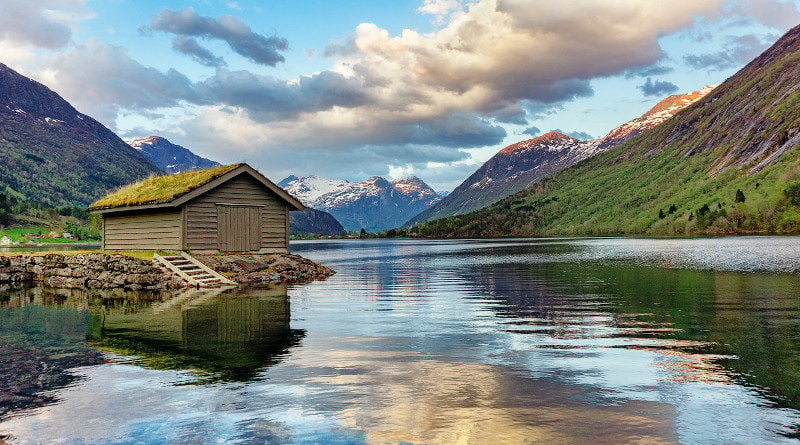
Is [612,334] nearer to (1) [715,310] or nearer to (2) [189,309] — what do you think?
(1) [715,310]

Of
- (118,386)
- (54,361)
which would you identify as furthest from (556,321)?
(54,361)

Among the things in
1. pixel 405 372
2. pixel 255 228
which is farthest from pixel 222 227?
pixel 405 372

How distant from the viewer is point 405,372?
1251 cm

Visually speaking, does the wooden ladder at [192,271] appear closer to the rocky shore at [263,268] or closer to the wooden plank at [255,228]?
the rocky shore at [263,268]

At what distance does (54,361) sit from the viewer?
14.0m

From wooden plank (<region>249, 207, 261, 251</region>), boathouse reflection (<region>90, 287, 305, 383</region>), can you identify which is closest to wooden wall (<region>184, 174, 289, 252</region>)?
wooden plank (<region>249, 207, 261, 251</region>)

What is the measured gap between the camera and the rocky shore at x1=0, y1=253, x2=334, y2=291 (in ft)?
119

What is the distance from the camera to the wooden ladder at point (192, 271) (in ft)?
115

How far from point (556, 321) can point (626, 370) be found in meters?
7.99

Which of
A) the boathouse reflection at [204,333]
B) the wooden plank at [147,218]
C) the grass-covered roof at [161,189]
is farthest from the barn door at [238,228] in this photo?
the boathouse reflection at [204,333]

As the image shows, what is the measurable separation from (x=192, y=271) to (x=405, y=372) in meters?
27.4

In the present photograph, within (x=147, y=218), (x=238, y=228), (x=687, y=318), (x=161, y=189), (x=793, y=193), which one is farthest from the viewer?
(x=793, y=193)

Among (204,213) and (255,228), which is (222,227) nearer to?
(204,213)

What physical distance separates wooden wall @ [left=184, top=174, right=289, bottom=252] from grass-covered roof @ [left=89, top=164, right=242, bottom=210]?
1159 millimetres
